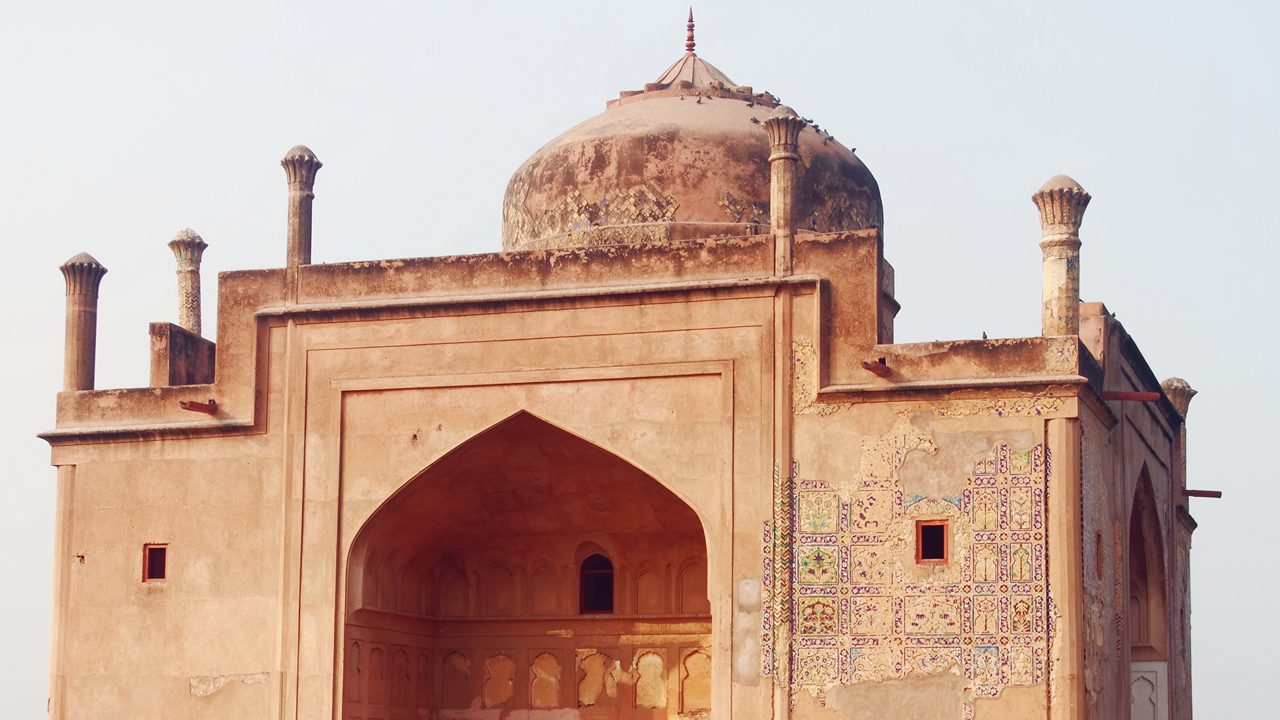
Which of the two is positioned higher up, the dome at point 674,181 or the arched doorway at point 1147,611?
the dome at point 674,181

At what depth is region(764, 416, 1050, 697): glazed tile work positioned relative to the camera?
14.2 metres

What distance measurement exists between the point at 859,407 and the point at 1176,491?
5587 mm

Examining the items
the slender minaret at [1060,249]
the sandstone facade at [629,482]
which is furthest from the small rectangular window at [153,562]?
the slender minaret at [1060,249]

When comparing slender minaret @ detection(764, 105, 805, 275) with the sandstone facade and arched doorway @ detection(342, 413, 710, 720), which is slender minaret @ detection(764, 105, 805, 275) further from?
arched doorway @ detection(342, 413, 710, 720)

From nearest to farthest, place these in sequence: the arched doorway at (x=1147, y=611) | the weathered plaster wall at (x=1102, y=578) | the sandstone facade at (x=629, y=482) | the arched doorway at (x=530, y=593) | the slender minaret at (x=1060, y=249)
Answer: the sandstone facade at (x=629, y=482) → the weathered plaster wall at (x=1102, y=578) → the slender minaret at (x=1060, y=249) → the arched doorway at (x=530, y=593) → the arched doorway at (x=1147, y=611)

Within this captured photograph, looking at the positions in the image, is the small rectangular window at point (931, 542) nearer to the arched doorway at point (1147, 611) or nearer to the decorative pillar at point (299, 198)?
the arched doorway at point (1147, 611)

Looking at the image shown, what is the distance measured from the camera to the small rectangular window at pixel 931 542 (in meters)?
14.5

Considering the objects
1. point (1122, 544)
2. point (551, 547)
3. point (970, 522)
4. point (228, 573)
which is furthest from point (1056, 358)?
point (228, 573)

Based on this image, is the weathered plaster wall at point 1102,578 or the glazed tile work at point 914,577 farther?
the weathered plaster wall at point 1102,578

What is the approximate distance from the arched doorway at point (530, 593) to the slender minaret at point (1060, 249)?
320 centimetres

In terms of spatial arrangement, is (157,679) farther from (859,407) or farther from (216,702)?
(859,407)

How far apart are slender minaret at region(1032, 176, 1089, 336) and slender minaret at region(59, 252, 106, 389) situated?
742 cm

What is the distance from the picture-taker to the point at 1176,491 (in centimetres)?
1919

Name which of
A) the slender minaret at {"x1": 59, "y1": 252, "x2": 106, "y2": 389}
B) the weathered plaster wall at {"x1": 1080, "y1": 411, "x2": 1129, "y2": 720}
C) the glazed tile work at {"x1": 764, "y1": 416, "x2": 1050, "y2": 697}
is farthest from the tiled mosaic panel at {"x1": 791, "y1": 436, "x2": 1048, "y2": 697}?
the slender minaret at {"x1": 59, "y1": 252, "x2": 106, "y2": 389}
